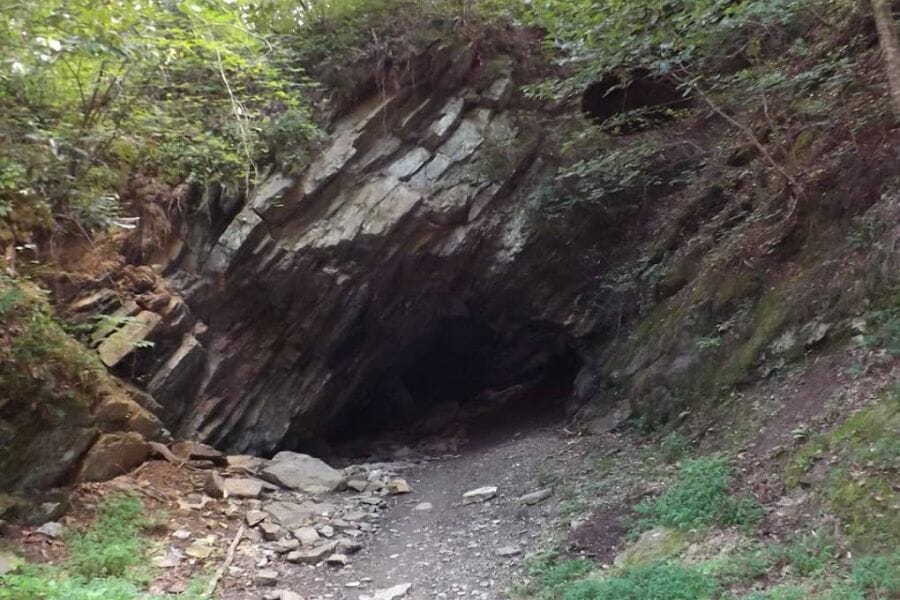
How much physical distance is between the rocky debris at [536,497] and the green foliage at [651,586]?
2.27m

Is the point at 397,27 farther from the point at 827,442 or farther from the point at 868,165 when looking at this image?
the point at 827,442

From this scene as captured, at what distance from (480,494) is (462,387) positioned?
397 inches

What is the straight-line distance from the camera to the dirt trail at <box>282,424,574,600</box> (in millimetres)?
5359

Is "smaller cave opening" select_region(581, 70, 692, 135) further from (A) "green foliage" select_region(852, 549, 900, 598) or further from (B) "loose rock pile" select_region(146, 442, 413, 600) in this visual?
(A) "green foliage" select_region(852, 549, 900, 598)

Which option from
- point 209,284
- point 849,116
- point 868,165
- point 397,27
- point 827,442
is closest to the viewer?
point 827,442

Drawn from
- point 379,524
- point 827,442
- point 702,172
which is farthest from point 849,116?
point 379,524

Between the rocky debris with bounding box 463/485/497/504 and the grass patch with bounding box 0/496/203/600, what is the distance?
3.24 m

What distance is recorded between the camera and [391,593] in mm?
5195

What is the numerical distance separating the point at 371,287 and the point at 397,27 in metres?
4.75

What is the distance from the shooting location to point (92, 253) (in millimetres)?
7816

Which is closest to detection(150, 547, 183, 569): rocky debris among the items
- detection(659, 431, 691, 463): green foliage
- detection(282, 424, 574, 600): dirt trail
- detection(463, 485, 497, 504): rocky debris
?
detection(282, 424, 574, 600): dirt trail

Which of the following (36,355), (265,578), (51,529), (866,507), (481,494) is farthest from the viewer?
(481,494)

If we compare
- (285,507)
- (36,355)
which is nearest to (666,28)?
(285,507)

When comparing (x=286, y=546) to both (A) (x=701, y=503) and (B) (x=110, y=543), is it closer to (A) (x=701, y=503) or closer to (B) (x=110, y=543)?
(B) (x=110, y=543)
